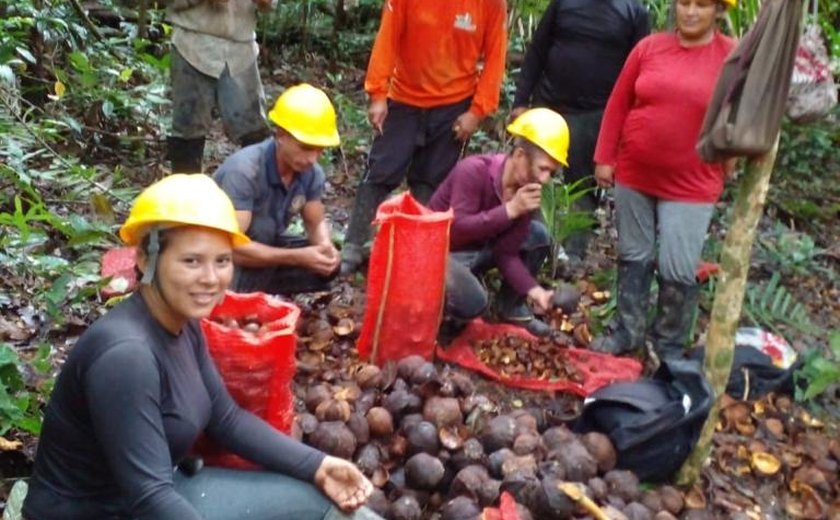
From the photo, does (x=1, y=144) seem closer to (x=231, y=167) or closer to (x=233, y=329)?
(x=231, y=167)

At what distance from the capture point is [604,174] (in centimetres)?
477

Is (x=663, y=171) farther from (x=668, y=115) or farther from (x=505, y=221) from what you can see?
(x=505, y=221)

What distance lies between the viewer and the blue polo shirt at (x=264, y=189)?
13.3 ft

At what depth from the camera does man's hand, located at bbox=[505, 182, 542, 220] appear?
420 centimetres

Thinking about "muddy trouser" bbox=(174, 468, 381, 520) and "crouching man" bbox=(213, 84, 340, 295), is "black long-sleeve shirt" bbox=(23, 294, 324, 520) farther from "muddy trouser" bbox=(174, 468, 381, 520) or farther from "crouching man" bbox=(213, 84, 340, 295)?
"crouching man" bbox=(213, 84, 340, 295)

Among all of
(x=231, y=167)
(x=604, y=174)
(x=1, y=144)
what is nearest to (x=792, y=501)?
(x=604, y=174)

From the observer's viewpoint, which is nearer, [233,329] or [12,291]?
[233,329]

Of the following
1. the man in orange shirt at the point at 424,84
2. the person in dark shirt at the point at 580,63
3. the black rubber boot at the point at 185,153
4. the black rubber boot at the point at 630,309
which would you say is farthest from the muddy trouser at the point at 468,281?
the black rubber boot at the point at 185,153

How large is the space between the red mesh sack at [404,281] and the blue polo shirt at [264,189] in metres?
0.46

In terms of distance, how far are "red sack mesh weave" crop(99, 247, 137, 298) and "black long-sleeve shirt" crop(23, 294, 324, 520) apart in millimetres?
1856

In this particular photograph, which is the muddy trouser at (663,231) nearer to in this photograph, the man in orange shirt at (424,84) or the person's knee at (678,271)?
the person's knee at (678,271)

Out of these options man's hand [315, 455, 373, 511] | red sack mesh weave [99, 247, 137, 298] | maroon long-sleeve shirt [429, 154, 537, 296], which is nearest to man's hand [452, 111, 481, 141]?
maroon long-sleeve shirt [429, 154, 537, 296]

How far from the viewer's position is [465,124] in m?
5.28

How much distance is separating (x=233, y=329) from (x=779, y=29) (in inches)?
86.1
